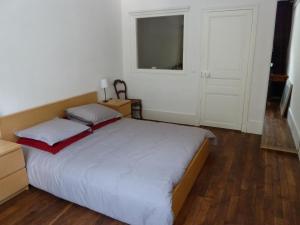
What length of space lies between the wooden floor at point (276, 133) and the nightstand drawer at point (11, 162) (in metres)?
3.15

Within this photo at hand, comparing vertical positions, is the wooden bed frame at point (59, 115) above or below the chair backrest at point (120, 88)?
below

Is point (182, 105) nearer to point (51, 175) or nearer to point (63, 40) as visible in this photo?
point (63, 40)

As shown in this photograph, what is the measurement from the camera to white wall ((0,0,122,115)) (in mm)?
2680

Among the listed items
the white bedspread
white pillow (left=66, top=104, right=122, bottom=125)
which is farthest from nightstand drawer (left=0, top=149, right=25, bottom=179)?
white pillow (left=66, top=104, right=122, bottom=125)

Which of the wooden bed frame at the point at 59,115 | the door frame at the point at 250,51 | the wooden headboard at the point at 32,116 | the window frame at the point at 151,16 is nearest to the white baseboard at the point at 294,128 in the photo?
the door frame at the point at 250,51

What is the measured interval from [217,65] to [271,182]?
215 cm

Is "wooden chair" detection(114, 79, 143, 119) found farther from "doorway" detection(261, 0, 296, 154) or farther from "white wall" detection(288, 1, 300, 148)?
"white wall" detection(288, 1, 300, 148)

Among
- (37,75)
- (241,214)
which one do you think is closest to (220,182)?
(241,214)

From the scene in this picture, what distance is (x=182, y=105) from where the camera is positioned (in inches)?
179

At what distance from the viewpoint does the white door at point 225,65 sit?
3.80 m

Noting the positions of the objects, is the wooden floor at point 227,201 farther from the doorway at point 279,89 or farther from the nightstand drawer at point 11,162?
the doorway at point 279,89

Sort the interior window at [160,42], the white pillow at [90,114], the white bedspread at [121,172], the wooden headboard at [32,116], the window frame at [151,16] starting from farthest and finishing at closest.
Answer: the interior window at [160,42] < the window frame at [151,16] < the white pillow at [90,114] < the wooden headboard at [32,116] < the white bedspread at [121,172]

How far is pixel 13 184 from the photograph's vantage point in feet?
7.66

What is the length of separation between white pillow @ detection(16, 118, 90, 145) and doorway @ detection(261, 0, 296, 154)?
2656 mm
